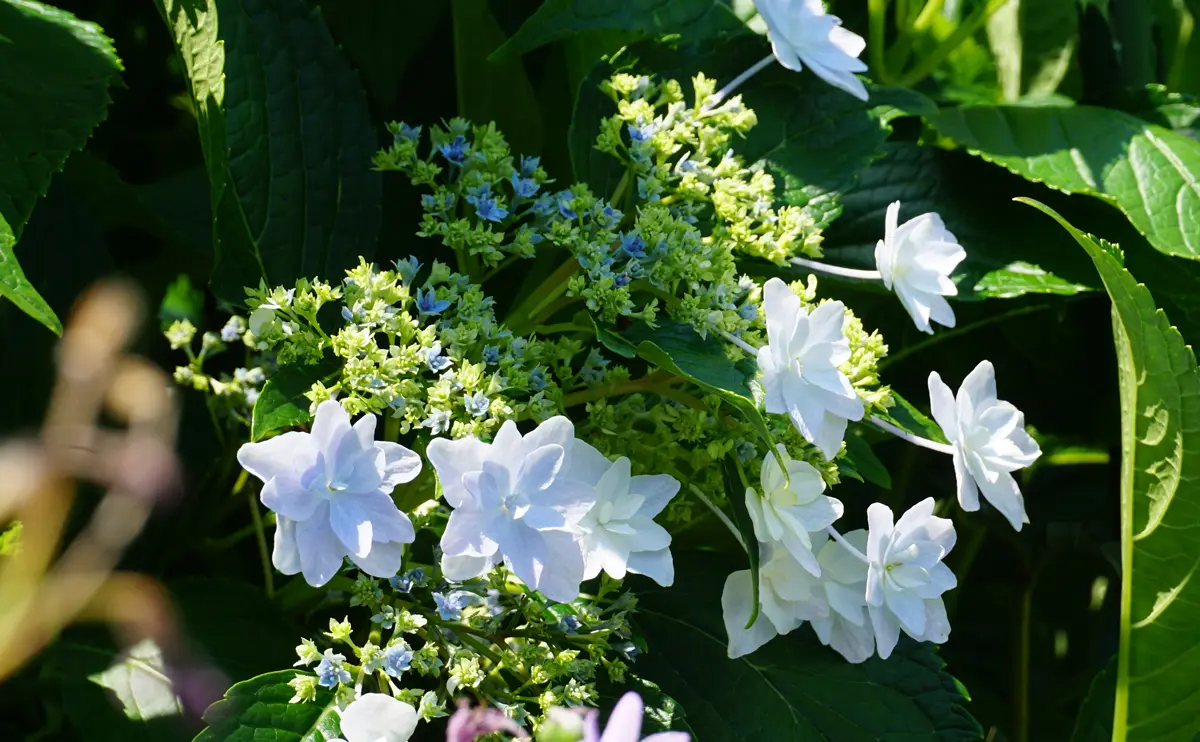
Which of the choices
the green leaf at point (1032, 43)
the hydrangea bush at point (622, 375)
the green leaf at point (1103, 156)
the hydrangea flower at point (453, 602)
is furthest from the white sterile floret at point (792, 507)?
the green leaf at point (1032, 43)

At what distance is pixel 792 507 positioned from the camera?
1.75ft

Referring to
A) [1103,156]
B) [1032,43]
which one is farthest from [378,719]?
[1032,43]

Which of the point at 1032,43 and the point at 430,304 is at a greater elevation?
the point at 430,304

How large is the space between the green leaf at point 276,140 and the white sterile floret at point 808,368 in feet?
1.00

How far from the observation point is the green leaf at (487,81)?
31.9 inches

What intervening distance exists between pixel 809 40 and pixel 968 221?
23cm

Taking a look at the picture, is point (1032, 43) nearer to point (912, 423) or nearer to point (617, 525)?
point (912, 423)

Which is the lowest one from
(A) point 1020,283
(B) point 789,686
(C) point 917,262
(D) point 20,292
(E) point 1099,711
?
(E) point 1099,711

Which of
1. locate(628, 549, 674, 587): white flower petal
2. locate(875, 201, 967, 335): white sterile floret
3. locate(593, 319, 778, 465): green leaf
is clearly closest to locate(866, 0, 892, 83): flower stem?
locate(875, 201, 967, 335): white sterile floret

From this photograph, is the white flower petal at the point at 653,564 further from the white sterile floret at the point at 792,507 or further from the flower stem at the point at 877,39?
the flower stem at the point at 877,39

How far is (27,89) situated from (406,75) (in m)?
0.33

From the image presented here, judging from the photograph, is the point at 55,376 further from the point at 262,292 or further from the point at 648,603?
the point at 648,603

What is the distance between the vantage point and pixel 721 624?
0.70 m

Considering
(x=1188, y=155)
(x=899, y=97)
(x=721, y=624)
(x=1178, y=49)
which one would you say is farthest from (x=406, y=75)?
(x=1178, y=49)
